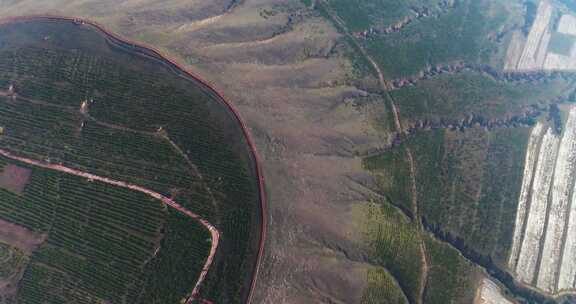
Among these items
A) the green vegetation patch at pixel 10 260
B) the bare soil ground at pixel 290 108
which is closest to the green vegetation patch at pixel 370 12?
the bare soil ground at pixel 290 108

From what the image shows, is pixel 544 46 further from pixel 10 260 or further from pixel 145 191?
pixel 10 260

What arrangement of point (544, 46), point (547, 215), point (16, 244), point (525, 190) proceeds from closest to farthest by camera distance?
point (16, 244)
point (525, 190)
point (547, 215)
point (544, 46)

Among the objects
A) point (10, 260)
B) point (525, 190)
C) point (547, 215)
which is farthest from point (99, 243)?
point (547, 215)

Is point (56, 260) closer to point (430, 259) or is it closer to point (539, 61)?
point (430, 259)

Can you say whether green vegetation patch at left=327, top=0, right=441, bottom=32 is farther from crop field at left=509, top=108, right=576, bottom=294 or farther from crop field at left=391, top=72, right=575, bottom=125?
crop field at left=509, top=108, right=576, bottom=294

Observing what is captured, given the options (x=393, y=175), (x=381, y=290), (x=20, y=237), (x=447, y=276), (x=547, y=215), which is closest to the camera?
(x=20, y=237)

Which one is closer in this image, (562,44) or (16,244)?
(16,244)

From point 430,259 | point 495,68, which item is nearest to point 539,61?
point 495,68

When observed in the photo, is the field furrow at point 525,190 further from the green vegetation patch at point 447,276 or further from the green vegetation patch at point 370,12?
the green vegetation patch at point 370,12

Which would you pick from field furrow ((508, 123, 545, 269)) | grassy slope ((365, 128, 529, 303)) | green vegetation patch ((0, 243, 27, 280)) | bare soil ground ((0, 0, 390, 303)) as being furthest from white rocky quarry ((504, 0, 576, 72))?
green vegetation patch ((0, 243, 27, 280))
